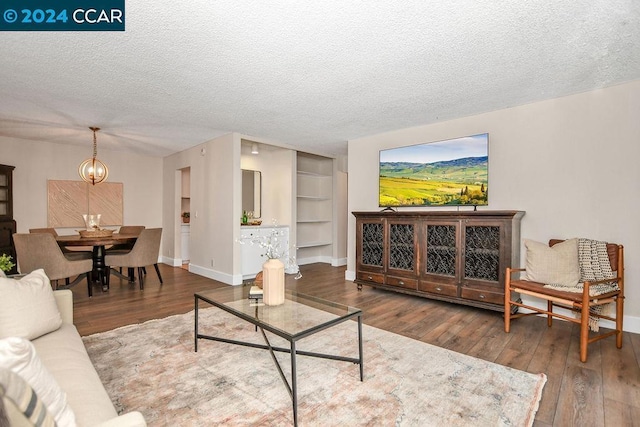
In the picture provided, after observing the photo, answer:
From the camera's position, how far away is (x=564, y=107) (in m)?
3.28

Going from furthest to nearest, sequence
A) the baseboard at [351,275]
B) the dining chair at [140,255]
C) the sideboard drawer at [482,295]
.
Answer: the baseboard at [351,275] → the dining chair at [140,255] → the sideboard drawer at [482,295]

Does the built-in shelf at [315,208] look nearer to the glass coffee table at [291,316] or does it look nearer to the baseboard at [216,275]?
the baseboard at [216,275]

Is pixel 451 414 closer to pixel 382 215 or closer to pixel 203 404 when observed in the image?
pixel 203 404

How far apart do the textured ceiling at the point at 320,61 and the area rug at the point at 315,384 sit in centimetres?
232

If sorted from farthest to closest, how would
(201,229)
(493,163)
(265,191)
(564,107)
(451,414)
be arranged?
(265,191) < (201,229) < (493,163) < (564,107) < (451,414)

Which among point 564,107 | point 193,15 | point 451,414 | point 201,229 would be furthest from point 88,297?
point 564,107

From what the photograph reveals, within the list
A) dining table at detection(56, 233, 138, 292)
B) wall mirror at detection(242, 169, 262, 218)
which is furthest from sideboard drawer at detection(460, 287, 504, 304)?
dining table at detection(56, 233, 138, 292)

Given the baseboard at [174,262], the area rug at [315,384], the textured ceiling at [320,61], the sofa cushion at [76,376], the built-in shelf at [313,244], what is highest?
the textured ceiling at [320,61]

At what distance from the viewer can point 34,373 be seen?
81 cm

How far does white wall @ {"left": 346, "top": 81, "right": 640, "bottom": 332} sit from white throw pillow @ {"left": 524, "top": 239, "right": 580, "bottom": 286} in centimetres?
45

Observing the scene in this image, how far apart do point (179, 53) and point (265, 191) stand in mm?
4196

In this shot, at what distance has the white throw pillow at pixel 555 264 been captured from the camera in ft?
9.36

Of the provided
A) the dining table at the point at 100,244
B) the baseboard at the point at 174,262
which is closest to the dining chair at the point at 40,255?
the dining table at the point at 100,244

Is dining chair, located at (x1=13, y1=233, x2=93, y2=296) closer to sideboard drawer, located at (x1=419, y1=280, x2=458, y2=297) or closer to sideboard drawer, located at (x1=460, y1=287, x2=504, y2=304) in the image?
sideboard drawer, located at (x1=419, y1=280, x2=458, y2=297)
